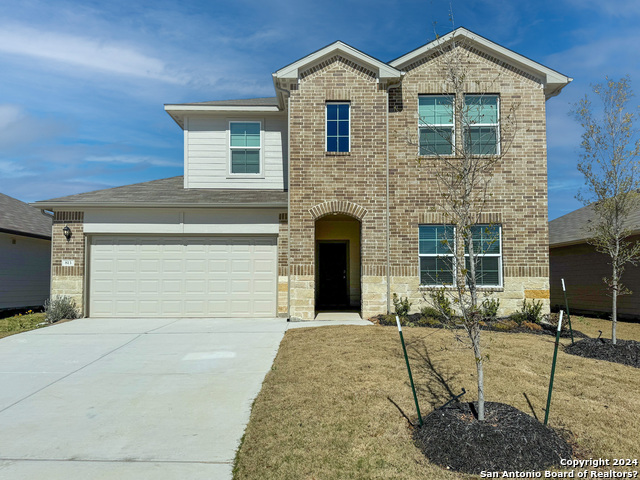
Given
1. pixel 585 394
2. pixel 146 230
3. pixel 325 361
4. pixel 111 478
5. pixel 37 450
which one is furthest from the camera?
pixel 146 230

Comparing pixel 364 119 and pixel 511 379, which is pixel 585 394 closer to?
pixel 511 379

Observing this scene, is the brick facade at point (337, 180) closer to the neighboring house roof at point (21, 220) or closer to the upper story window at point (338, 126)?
the upper story window at point (338, 126)

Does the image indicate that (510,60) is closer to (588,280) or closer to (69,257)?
(588,280)

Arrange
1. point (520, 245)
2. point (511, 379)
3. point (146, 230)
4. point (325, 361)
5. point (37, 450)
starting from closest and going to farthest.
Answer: point (37, 450), point (511, 379), point (325, 361), point (520, 245), point (146, 230)

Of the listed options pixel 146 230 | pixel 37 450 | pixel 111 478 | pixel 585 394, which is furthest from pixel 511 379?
pixel 146 230

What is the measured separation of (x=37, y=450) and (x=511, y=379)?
5908 millimetres

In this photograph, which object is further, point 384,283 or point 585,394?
point 384,283

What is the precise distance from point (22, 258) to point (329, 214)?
11.7 meters

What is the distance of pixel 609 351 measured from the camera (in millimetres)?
8305

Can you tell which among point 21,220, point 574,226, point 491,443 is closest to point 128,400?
point 491,443

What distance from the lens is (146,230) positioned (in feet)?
42.7

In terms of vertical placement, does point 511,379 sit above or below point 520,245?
below

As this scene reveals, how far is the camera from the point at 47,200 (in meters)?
Answer: 12.9

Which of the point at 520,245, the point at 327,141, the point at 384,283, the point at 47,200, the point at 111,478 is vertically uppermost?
the point at 327,141
